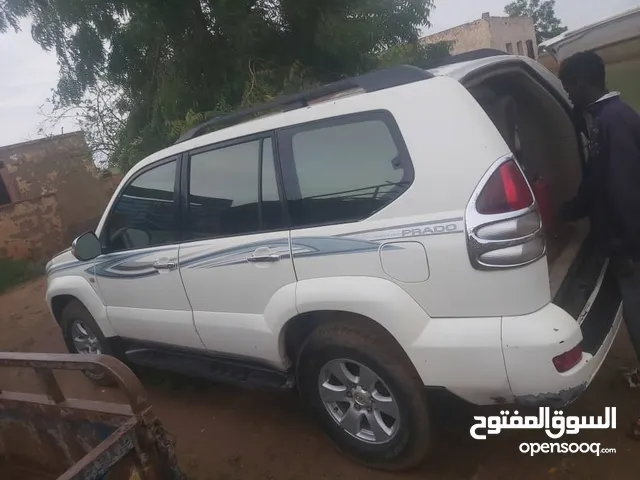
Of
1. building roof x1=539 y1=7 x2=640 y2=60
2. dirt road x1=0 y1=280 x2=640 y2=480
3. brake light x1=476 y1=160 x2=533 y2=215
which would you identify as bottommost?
dirt road x1=0 y1=280 x2=640 y2=480

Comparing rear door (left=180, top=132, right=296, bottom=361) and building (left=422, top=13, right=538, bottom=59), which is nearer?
A: rear door (left=180, top=132, right=296, bottom=361)

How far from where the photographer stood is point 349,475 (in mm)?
2975

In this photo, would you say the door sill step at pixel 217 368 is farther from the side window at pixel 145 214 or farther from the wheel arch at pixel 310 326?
the side window at pixel 145 214

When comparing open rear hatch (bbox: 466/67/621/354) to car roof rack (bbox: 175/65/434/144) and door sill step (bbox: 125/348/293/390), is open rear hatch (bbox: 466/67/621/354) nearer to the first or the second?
car roof rack (bbox: 175/65/434/144)

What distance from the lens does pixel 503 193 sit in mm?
2270

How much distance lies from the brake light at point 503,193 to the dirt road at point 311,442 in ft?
3.35

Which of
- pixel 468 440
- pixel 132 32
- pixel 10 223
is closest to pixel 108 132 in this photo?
pixel 10 223

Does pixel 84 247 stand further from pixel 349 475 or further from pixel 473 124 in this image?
pixel 473 124

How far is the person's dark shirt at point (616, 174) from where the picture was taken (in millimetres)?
2592

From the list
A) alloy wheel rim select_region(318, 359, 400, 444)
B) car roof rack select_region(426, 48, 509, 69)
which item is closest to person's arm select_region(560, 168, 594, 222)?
car roof rack select_region(426, 48, 509, 69)

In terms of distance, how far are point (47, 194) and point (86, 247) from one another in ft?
30.0

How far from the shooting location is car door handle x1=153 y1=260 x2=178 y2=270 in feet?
11.2

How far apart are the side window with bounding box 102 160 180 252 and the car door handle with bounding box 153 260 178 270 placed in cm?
14

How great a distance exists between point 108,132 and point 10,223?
9.27 feet
